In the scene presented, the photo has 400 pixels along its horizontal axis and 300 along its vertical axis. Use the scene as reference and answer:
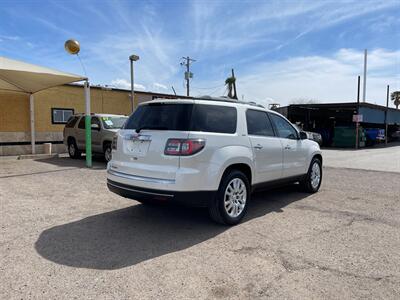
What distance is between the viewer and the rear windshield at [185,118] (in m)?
4.49

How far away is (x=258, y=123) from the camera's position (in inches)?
222

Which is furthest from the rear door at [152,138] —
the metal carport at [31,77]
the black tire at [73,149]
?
the black tire at [73,149]

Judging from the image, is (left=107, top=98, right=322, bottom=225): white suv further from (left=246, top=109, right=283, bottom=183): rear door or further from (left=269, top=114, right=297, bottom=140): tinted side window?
(left=269, top=114, right=297, bottom=140): tinted side window

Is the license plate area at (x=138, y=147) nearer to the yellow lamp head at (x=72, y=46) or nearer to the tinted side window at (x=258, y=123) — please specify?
the tinted side window at (x=258, y=123)

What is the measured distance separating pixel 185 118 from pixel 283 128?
2662mm

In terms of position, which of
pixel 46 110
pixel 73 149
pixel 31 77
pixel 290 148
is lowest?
pixel 73 149

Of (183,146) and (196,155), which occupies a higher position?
(183,146)

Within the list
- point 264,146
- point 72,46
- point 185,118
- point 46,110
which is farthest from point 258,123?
point 46,110

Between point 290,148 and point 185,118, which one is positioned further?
point 290,148

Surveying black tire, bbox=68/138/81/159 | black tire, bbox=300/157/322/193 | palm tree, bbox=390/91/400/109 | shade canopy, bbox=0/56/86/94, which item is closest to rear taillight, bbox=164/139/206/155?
black tire, bbox=300/157/322/193

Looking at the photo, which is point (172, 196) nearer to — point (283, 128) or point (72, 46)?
point (283, 128)

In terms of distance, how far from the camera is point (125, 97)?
Result: 18.6 meters

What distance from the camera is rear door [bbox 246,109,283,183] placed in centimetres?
538

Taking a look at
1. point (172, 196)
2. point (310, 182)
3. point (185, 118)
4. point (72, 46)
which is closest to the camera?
point (172, 196)
